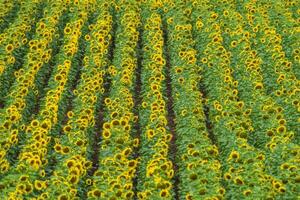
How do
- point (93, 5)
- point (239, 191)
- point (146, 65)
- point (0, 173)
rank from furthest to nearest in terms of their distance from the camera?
1. point (93, 5)
2. point (146, 65)
3. point (0, 173)
4. point (239, 191)

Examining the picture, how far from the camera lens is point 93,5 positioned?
46.0ft

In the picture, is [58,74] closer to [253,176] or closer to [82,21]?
[82,21]

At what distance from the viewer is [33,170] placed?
28.0 feet

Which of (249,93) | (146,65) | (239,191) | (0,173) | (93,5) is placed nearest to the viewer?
(239,191)

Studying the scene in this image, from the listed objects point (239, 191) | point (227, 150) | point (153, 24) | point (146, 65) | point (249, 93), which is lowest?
point (239, 191)

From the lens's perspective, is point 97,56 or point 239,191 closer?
point 239,191

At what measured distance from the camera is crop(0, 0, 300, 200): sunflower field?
8383 millimetres

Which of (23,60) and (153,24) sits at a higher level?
(153,24)

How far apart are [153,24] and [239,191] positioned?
604 cm

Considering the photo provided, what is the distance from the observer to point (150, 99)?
34.2ft

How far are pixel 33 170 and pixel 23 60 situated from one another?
4.02 m

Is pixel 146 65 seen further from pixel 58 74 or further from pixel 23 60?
pixel 23 60

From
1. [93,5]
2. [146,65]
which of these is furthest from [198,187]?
[93,5]

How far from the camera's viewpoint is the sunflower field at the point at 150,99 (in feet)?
27.5
